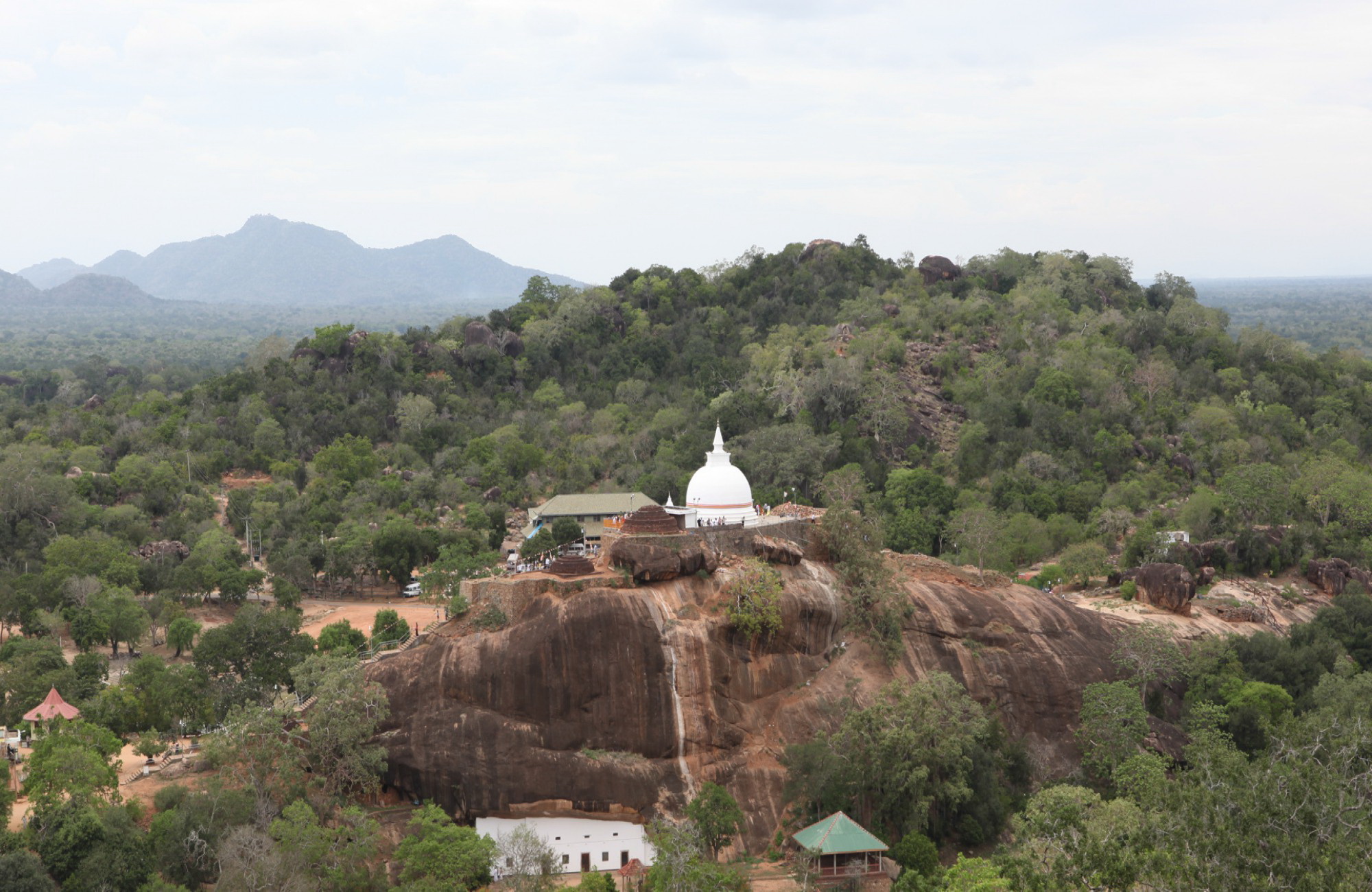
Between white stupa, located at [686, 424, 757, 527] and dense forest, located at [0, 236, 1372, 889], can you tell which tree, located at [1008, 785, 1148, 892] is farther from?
white stupa, located at [686, 424, 757, 527]

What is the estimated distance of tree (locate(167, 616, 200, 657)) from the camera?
51125 mm

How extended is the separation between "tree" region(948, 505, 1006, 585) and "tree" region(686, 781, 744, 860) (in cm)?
2472

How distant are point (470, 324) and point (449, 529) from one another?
36733mm

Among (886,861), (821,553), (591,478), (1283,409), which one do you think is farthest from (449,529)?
(1283,409)

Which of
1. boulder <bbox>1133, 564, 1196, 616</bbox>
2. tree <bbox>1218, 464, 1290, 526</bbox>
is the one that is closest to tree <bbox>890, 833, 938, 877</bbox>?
boulder <bbox>1133, 564, 1196, 616</bbox>

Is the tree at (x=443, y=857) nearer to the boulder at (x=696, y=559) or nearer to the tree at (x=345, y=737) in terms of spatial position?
the tree at (x=345, y=737)

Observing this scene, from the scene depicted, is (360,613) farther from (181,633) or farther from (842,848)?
(842,848)

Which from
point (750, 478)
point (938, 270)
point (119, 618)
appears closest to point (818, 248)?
point (938, 270)

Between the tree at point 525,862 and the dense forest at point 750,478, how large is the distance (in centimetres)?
115

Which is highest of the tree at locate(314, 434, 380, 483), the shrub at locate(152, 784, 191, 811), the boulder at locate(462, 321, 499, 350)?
the boulder at locate(462, 321, 499, 350)

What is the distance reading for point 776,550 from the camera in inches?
1660

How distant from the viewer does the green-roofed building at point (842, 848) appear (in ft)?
110

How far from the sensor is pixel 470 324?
99.3 meters

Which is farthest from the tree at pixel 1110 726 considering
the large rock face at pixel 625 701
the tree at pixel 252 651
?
the tree at pixel 252 651
